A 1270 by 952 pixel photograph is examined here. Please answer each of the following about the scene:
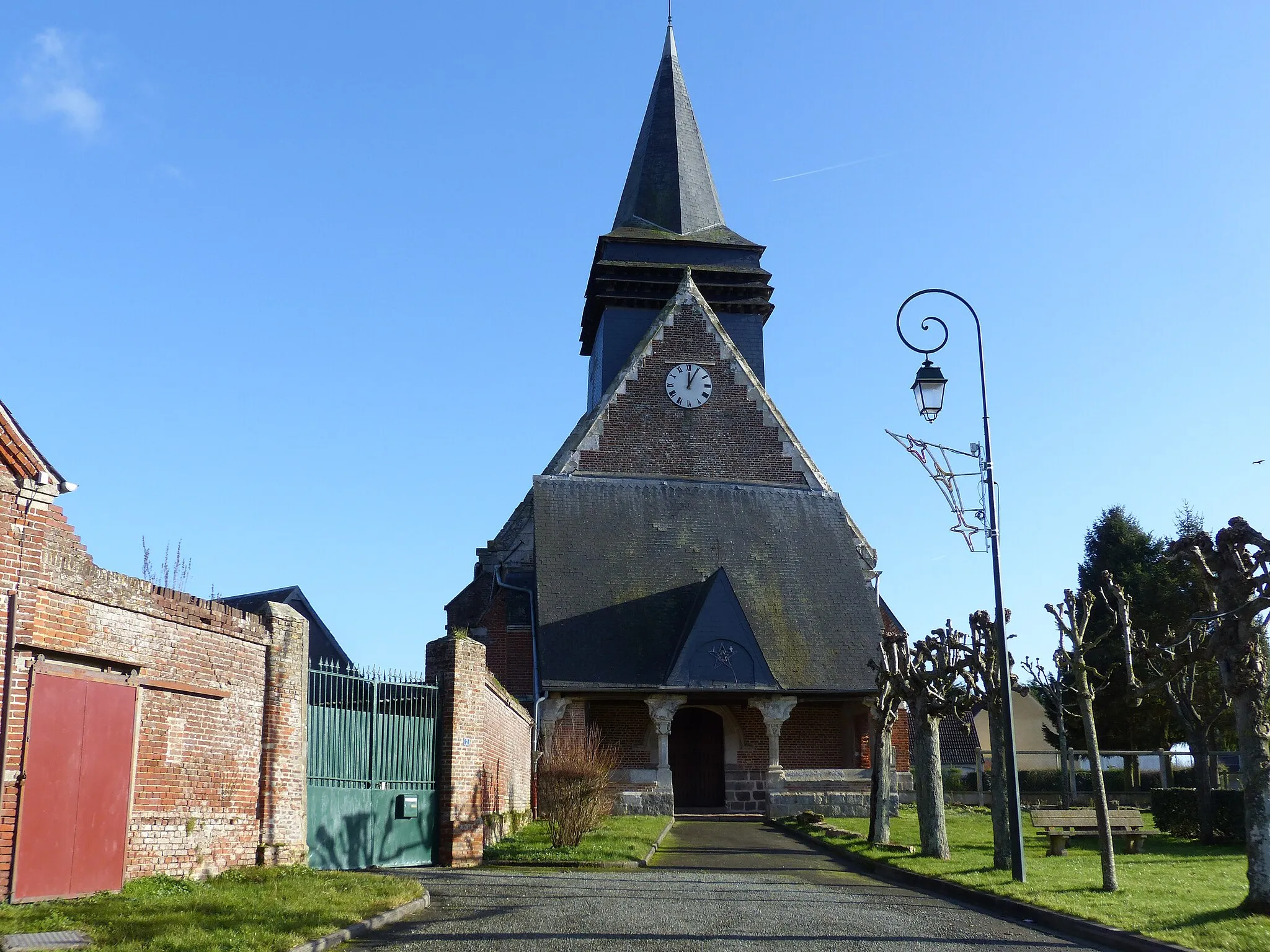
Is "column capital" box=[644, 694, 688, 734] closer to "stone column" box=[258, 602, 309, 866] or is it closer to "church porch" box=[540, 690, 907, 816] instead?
"church porch" box=[540, 690, 907, 816]

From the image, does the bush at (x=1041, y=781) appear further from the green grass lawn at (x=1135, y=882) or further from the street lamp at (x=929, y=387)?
the street lamp at (x=929, y=387)

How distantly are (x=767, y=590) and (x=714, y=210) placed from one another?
51.5 feet

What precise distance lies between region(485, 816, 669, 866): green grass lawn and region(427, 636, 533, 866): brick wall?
1.37 ft

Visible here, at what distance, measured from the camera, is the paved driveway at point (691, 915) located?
8752 millimetres

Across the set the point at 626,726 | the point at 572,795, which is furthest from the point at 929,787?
the point at 626,726

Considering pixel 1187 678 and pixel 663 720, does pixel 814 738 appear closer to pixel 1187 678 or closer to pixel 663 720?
pixel 663 720

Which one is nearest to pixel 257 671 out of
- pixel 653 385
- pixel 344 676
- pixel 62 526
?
pixel 344 676

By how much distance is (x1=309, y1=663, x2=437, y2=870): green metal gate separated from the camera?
1330cm

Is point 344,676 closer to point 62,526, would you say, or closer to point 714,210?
point 62,526

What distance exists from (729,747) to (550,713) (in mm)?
4594

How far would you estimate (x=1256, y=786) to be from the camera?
1001 centimetres

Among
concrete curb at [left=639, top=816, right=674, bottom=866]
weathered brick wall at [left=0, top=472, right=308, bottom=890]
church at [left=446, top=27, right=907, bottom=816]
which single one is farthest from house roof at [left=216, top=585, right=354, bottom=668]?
weathered brick wall at [left=0, top=472, right=308, bottom=890]

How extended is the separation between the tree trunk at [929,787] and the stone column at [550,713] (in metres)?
9.98

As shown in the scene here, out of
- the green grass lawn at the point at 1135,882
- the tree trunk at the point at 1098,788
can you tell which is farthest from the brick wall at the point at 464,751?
the tree trunk at the point at 1098,788
